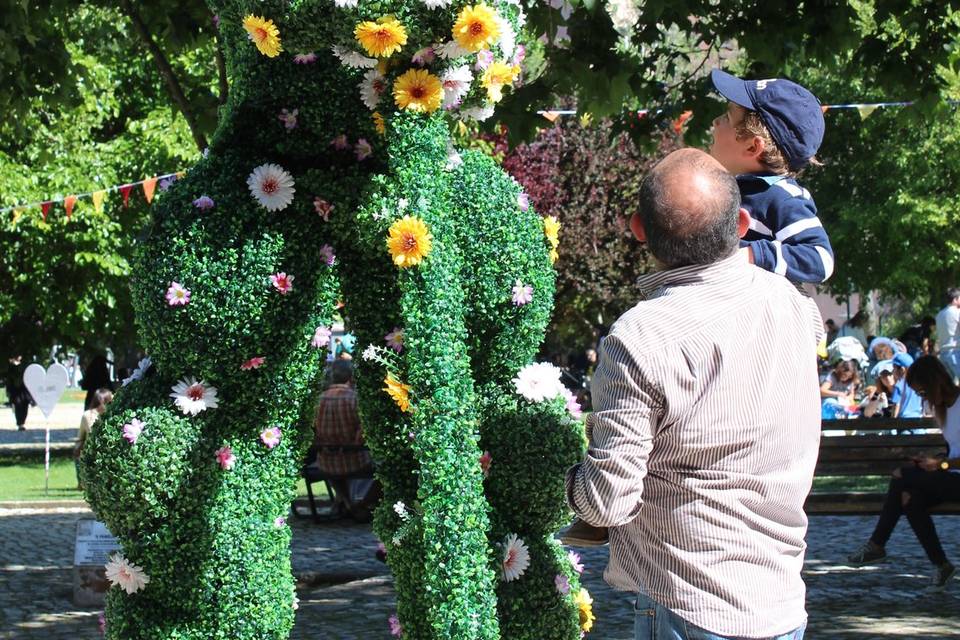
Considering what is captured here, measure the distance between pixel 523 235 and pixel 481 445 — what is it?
73 cm

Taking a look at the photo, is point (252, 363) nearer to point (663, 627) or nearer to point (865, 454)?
point (663, 627)

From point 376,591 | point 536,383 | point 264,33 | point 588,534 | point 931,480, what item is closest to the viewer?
point 588,534

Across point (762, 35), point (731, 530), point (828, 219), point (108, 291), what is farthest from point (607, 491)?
point (828, 219)

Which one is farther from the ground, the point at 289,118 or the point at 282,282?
the point at 289,118

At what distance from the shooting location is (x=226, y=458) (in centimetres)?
416

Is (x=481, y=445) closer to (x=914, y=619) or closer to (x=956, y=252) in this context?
(x=914, y=619)

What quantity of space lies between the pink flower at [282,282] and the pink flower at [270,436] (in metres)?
0.49

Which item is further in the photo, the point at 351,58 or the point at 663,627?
the point at 351,58

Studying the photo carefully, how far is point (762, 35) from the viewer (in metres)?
7.80

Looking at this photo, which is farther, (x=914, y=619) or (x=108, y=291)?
(x=108, y=291)

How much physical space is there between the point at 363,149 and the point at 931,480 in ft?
16.0

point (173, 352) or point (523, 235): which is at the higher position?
point (523, 235)

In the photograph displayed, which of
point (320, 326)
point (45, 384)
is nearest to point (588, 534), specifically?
point (320, 326)

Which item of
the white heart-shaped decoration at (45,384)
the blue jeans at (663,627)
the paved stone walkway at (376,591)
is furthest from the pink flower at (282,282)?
the white heart-shaped decoration at (45,384)
